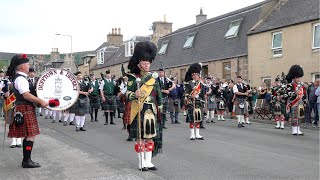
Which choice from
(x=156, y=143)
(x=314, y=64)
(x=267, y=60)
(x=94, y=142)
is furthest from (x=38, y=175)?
(x=267, y=60)

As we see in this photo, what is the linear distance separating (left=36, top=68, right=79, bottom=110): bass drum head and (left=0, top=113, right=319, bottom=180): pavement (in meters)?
1.21

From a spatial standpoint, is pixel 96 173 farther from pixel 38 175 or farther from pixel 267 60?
pixel 267 60

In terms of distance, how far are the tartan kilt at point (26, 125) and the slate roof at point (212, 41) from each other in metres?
18.1

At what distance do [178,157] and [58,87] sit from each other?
9.02ft

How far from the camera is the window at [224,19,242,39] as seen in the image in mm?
27803

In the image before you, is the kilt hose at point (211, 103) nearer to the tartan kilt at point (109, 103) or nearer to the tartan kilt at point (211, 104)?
the tartan kilt at point (211, 104)

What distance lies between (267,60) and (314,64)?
142 inches

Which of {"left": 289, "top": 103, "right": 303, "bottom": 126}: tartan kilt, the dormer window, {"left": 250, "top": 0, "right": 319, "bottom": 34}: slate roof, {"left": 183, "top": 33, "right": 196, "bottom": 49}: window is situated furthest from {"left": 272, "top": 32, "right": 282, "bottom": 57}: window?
the dormer window

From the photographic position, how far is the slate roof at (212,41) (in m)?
27.0

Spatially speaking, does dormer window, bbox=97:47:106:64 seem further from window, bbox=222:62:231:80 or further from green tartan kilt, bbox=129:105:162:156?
green tartan kilt, bbox=129:105:162:156

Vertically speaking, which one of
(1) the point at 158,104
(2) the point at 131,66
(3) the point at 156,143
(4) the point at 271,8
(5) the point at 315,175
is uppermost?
(4) the point at 271,8

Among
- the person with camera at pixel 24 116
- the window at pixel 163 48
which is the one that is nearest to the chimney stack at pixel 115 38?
the window at pixel 163 48

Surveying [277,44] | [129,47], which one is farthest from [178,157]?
[129,47]

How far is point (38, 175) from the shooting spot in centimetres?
670
